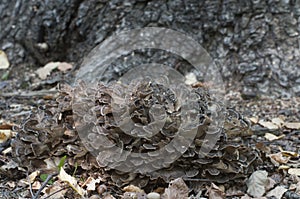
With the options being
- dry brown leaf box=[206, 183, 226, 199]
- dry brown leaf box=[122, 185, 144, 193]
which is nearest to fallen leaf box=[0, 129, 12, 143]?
dry brown leaf box=[122, 185, 144, 193]

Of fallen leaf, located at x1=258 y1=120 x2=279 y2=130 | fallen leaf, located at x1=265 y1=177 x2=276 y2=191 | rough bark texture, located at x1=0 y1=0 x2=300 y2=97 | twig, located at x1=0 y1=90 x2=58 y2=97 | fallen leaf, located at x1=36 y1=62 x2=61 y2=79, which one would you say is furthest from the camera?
fallen leaf, located at x1=36 y1=62 x2=61 y2=79

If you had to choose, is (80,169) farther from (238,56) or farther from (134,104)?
(238,56)

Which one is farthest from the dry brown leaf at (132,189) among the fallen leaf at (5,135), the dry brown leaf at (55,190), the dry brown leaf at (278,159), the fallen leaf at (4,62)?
the fallen leaf at (4,62)

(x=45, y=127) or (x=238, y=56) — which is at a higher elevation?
(x=238, y=56)

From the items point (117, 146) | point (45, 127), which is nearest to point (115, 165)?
point (117, 146)

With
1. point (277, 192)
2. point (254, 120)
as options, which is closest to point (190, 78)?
point (254, 120)

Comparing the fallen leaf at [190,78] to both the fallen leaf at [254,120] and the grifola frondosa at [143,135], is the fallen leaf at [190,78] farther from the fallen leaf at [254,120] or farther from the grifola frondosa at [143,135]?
the grifola frondosa at [143,135]

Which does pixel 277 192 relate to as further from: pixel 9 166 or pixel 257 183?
pixel 9 166

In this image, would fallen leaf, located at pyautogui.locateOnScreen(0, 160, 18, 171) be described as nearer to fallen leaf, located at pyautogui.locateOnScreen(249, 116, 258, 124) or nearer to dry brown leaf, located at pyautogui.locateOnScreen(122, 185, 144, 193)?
dry brown leaf, located at pyautogui.locateOnScreen(122, 185, 144, 193)
